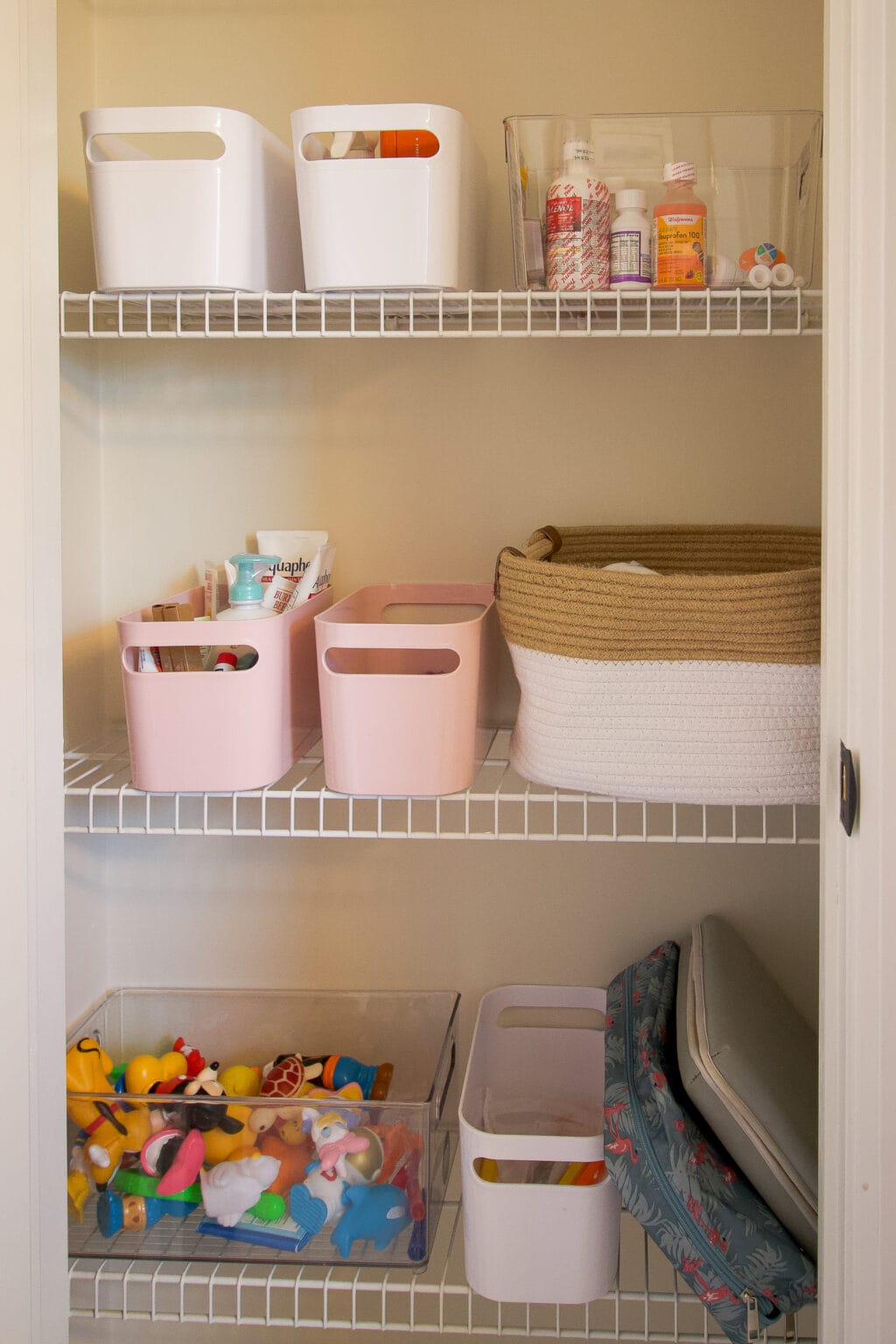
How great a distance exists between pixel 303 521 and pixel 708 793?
26.1 inches

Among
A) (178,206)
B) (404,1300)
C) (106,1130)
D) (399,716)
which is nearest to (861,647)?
(399,716)

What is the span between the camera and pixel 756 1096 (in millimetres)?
1172

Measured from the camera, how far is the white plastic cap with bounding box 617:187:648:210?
124 cm

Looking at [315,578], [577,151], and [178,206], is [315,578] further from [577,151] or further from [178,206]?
[577,151]

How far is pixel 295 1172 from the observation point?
1.29 meters

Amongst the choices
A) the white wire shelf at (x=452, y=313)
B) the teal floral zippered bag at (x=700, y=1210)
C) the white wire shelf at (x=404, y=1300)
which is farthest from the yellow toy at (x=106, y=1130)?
the white wire shelf at (x=452, y=313)

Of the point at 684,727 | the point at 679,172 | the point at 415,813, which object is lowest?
the point at 415,813

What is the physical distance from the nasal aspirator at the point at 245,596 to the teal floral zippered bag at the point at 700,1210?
0.62m

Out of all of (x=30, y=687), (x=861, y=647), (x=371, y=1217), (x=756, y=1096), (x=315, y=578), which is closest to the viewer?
(x=861, y=647)

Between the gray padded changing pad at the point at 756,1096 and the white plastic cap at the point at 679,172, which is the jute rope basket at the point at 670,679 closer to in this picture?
the gray padded changing pad at the point at 756,1096

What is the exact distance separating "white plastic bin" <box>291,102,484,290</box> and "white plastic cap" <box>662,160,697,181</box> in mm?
213

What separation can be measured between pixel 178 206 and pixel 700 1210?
1116 mm

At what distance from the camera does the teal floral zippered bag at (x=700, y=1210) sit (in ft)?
3.74

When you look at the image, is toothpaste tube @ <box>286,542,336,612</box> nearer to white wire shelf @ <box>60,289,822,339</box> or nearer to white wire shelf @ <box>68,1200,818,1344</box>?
white wire shelf @ <box>60,289,822,339</box>
